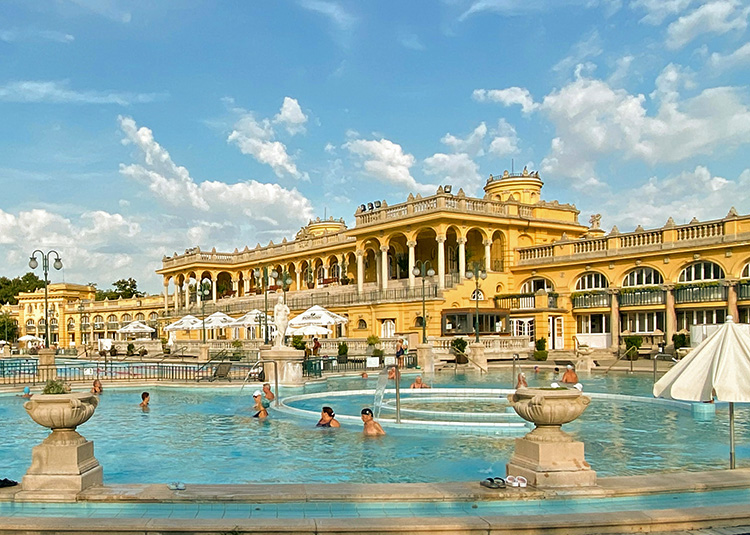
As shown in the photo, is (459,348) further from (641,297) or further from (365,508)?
(365,508)

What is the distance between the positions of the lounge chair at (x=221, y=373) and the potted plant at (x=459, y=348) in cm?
1230

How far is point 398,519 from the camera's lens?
675 centimetres

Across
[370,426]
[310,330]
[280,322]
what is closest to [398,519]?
[370,426]

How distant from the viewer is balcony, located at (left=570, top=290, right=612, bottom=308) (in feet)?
133

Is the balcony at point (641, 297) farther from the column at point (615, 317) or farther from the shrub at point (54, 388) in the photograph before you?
the shrub at point (54, 388)

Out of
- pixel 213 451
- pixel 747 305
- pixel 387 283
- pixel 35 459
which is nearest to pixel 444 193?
pixel 387 283

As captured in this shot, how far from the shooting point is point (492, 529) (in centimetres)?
656

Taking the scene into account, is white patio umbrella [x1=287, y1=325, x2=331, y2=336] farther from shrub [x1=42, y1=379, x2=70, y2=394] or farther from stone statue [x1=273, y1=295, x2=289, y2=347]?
shrub [x1=42, y1=379, x2=70, y2=394]

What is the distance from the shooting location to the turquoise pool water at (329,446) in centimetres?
1128

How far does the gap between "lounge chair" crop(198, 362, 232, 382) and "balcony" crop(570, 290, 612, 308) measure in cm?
2300

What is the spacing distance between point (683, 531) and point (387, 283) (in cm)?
4265

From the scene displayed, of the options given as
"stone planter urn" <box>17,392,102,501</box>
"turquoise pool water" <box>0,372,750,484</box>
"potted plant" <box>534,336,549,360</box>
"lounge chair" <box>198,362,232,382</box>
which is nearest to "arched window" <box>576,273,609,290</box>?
"potted plant" <box>534,336,549,360</box>

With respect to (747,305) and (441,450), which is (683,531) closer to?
(441,450)

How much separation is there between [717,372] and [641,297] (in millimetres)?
31507
